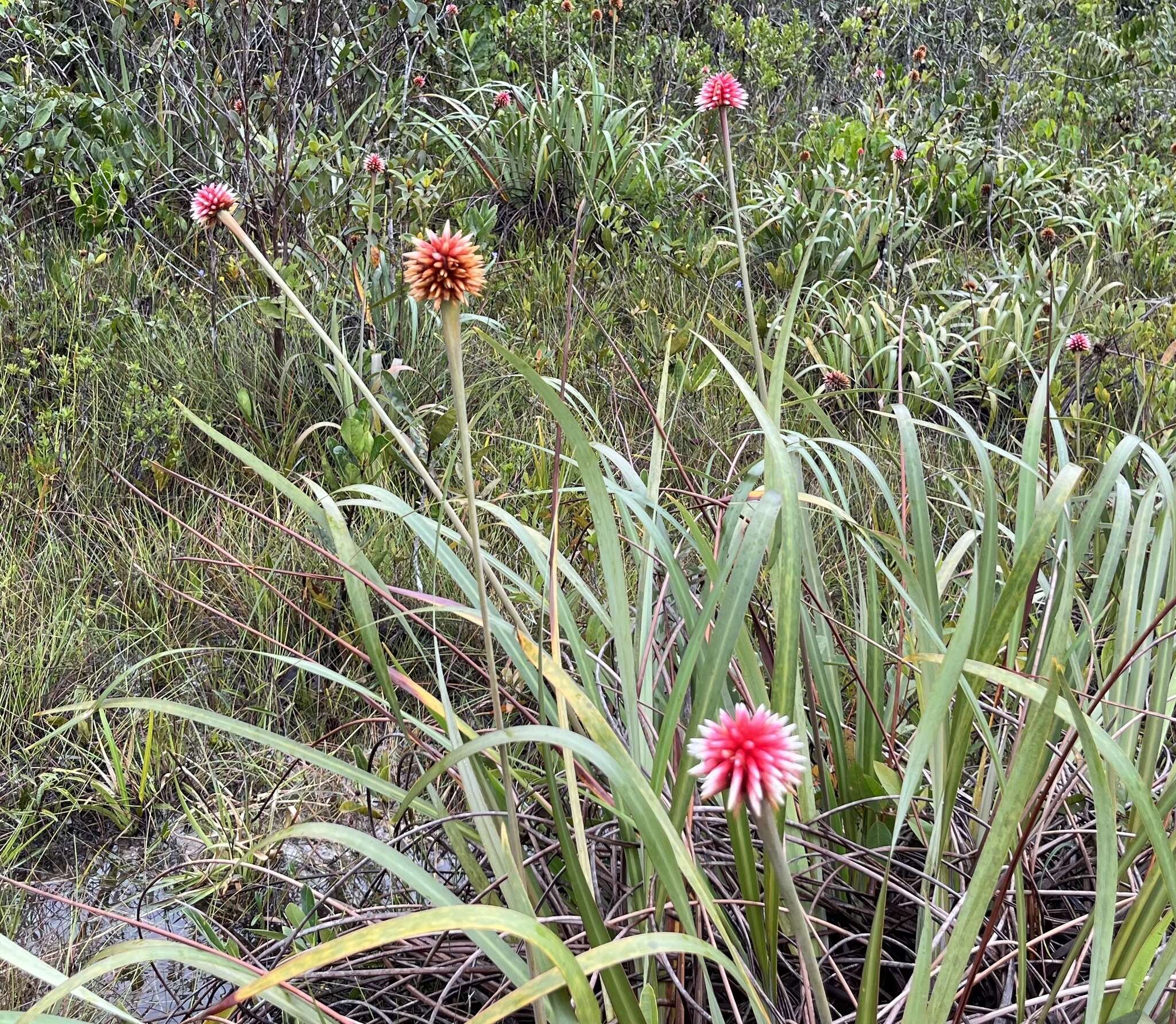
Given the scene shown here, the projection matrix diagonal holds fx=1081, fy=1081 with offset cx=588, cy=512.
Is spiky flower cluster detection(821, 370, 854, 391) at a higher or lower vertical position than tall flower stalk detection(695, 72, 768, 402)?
lower

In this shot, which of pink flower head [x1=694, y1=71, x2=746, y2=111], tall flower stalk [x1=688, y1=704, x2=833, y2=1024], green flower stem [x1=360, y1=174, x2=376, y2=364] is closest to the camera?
tall flower stalk [x1=688, y1=704, x2=833, y2=1024]

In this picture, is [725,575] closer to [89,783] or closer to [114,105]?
[89,783]

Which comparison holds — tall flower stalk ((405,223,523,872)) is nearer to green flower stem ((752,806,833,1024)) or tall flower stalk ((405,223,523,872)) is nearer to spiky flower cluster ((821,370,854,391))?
green flower stem ((752,806,833,1024))

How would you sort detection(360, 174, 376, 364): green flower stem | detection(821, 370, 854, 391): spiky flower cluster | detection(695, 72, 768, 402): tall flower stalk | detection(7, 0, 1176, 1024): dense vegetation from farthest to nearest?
1. detection(360, 174, 376, 364): green flower stem
2. detection(821, 370, 854, 391): spiky flower cluster
3. detection(695, 72, 768, 402): tall flower stalk
4. detection(7, 0, 1176, 1024): dense vegetation

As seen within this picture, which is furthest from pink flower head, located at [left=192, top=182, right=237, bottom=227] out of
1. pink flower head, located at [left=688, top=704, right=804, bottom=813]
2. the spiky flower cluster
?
the spiky flower cluster

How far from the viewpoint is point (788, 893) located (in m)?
0.68

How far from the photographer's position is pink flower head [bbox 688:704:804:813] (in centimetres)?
61

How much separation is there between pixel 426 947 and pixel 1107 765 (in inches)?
31.7

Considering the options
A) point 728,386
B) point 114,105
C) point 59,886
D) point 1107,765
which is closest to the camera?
point 1107,765

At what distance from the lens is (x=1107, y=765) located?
1.20m

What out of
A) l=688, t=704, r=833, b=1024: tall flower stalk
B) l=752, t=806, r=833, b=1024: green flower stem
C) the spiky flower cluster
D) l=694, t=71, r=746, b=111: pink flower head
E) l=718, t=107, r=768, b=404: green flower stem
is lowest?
the spiky flower cluster

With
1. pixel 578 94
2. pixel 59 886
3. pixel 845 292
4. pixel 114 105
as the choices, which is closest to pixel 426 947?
pixel 59 886

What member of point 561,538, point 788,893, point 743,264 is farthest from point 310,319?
point 561,538

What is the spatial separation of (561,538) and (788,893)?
4.85ft
